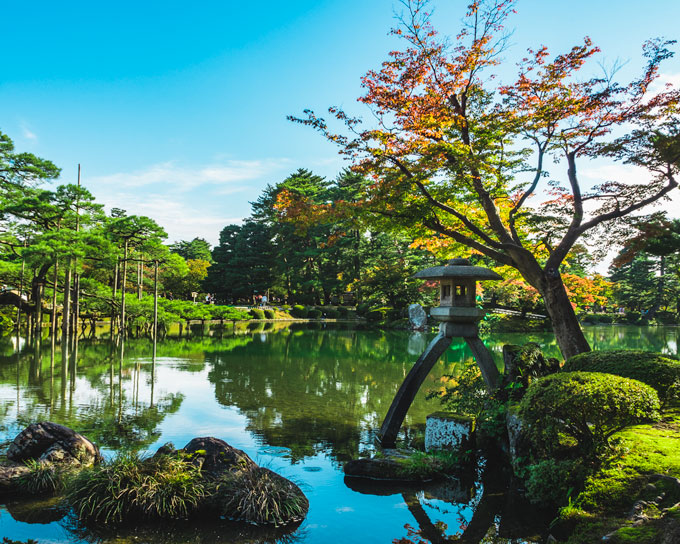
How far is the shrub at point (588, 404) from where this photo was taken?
3.15 metres

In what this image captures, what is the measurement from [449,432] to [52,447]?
4.12 m

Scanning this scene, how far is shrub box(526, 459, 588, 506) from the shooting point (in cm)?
356

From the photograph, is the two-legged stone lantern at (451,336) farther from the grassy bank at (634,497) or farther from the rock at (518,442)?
the grassy bank at (634,497)

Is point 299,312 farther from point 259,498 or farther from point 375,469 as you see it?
point 259,498

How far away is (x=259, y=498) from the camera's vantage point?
368cm

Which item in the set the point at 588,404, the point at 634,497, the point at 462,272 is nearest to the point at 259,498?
the point at 588,404

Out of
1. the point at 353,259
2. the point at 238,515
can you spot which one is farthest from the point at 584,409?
the point at 353,259

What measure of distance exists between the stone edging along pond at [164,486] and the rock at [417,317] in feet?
69.7

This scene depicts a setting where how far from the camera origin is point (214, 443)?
4.37m

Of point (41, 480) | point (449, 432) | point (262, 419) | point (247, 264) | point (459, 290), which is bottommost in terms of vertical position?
point (262, 419)

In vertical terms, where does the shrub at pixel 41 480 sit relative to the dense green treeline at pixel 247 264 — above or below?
below

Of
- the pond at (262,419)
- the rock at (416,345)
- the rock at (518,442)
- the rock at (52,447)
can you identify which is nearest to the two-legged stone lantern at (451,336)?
the pond at (262,419)

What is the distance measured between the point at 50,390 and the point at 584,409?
8.71m

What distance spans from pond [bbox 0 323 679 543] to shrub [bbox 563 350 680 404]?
1.59m
